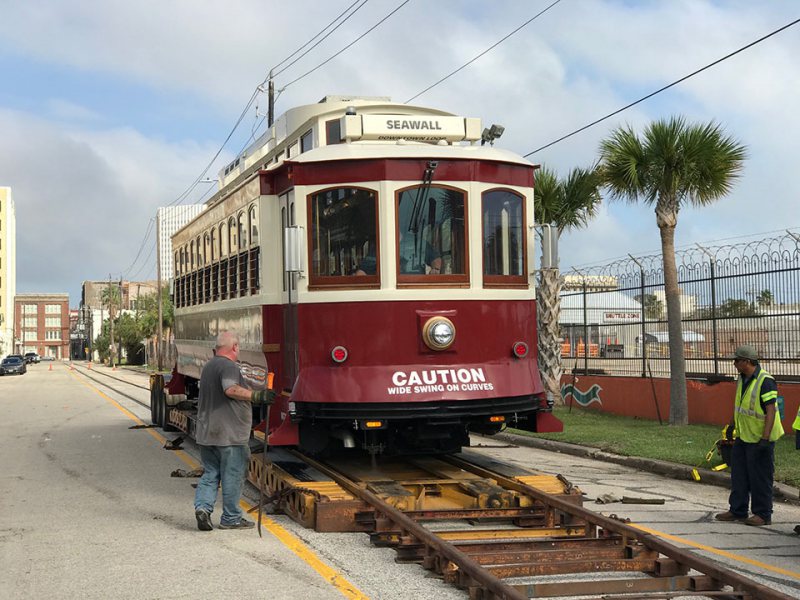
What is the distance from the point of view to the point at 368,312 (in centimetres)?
952

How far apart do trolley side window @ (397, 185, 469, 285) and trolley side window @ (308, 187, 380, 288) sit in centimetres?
28

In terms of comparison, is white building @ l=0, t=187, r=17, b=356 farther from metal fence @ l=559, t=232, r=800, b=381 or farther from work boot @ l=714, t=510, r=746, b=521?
work boot @ l=714, t=510, r=746, b=521

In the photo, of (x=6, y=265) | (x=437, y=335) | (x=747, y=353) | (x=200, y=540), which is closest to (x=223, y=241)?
(x=437, y=335)

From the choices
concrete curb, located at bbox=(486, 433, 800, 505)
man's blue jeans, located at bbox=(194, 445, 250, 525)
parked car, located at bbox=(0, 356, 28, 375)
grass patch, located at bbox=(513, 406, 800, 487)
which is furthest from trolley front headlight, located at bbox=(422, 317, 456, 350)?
parked car, located at bbox=(0, 356, 28, 375)

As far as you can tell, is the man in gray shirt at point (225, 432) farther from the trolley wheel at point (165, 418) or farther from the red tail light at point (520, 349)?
the trolley wheel at point (165, 418)

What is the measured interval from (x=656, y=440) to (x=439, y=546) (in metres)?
8.62

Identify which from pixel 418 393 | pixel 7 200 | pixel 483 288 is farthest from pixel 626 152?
pixel 7 200

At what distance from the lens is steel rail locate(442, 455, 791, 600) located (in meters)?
5.68

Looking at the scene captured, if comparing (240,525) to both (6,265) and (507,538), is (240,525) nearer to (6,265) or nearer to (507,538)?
(507,538)

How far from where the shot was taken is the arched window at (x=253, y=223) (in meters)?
10.8

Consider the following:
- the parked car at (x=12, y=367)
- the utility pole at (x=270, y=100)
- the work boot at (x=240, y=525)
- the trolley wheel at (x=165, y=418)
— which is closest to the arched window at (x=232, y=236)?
the work boot at (x=240, y=525)

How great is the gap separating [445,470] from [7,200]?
428 feet

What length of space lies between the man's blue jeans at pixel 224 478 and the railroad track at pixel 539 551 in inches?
43.0

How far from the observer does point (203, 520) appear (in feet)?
27.6
